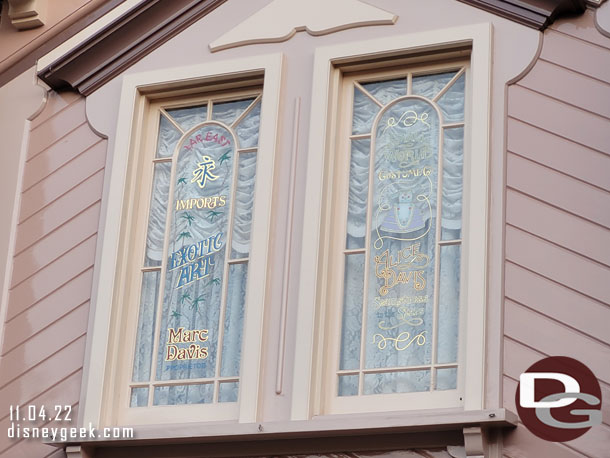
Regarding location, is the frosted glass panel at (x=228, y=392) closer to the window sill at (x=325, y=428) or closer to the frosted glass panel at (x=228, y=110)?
the window sill at (x=325, y=428)

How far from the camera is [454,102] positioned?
26.7ft

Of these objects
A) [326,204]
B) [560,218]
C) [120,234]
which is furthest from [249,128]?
[560,218]

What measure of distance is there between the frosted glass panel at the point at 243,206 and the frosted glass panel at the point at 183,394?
0.84m

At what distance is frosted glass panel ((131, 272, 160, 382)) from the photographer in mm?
8133

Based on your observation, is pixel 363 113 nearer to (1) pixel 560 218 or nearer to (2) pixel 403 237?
(2) pixel 403 237

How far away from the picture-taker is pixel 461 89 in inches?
321

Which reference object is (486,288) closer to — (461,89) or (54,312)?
(461,89)

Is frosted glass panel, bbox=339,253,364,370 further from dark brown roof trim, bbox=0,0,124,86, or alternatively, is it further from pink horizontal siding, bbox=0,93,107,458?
dark brown roof trim, bbox=0,0,124,86

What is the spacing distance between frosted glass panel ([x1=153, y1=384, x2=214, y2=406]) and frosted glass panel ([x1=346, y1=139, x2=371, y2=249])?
120 centimetres

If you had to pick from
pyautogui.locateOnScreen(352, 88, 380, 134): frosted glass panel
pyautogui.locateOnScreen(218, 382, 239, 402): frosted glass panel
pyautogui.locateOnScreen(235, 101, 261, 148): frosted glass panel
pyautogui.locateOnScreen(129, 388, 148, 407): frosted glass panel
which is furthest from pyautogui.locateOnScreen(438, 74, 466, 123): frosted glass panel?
pyautogui.locateOnScreen(129, 388, 148, 407): frosted glass panel

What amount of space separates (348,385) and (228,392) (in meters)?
0.73

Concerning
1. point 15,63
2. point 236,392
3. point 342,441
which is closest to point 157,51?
point 15,63

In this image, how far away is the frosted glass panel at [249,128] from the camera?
854cm

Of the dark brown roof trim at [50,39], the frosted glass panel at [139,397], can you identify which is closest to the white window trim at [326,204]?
the frosted glass panel at [139,397]
